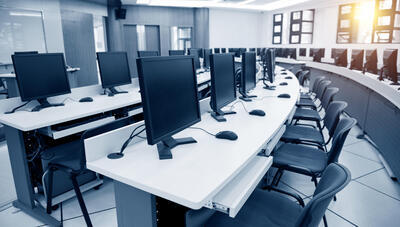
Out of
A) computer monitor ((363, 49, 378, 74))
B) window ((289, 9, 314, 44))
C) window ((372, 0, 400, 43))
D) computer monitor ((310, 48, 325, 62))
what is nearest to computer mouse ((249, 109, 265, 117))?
computer monitor ((363, 49, 378, 74))

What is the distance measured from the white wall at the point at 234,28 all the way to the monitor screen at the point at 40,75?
1059 cm

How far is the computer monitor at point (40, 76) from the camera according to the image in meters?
2.28

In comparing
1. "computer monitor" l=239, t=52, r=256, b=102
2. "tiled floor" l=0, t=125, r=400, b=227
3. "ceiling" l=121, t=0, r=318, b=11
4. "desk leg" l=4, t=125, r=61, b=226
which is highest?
"ceiling" l=121, t=0, r=318, b=11

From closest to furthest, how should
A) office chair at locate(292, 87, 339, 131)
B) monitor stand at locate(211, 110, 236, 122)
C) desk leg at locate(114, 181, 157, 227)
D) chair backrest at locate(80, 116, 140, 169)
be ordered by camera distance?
Answer: desk leg at locate(114, 181, 157, 227)
chair backrest at locate(80, 116, 140, 169)
monitor stand at locate(211, 110, 236, 122)
office chair at locate(292, 87, 339, 131)

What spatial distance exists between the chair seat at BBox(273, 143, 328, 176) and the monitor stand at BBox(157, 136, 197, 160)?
79 centimetres

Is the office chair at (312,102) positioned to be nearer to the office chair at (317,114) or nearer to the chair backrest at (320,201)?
the office chair at (317,114)

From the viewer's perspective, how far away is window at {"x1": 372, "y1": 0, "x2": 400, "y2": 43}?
26.0 feet

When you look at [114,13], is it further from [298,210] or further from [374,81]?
[298,210]

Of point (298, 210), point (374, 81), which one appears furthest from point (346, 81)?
point (298, 210)

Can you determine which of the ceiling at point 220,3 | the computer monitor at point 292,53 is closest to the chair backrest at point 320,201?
the computer monitor at point 292,53

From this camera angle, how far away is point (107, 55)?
3051 mm

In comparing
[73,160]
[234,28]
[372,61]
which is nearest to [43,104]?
[73,160]

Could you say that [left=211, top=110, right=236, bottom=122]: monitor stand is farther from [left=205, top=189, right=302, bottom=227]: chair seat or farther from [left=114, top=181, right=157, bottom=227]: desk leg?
[left=114, top=181, right=157, bottom=227]: desk leg

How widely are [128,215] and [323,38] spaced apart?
11728mm
